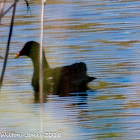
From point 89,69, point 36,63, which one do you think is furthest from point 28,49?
point 89,69

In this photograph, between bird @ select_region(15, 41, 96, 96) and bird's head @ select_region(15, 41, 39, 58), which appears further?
bird's head @ select_region(15, 41, 39, 58)

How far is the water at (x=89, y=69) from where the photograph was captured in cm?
455

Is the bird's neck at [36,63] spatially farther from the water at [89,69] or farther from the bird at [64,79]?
the water at [89,69]

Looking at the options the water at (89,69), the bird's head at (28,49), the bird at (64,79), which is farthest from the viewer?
the bird's head at (28,49)

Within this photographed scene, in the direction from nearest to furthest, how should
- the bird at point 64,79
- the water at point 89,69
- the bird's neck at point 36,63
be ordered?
the water at point 89,69, the bird at point 64,79, the bird's neck at point 36,63

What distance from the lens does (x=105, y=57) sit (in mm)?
7070

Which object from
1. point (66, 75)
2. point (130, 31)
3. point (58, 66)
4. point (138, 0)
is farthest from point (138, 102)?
point (138, 0)

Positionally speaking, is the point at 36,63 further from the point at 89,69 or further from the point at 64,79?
the point at 89,69

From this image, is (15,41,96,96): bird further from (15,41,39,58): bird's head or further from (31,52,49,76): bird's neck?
(15,41,39,58): bird's head

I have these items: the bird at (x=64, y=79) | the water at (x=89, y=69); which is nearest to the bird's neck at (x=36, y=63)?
the bird at (x=64, y=79)

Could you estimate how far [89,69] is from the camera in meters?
6.79

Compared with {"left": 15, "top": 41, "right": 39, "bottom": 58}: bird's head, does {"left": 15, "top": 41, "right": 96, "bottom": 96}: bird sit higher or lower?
lower

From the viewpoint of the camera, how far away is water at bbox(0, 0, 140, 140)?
455 cm

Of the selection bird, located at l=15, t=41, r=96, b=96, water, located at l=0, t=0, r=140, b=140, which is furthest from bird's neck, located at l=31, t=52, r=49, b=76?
water, located at l=0, t=0, r=140, b=140
